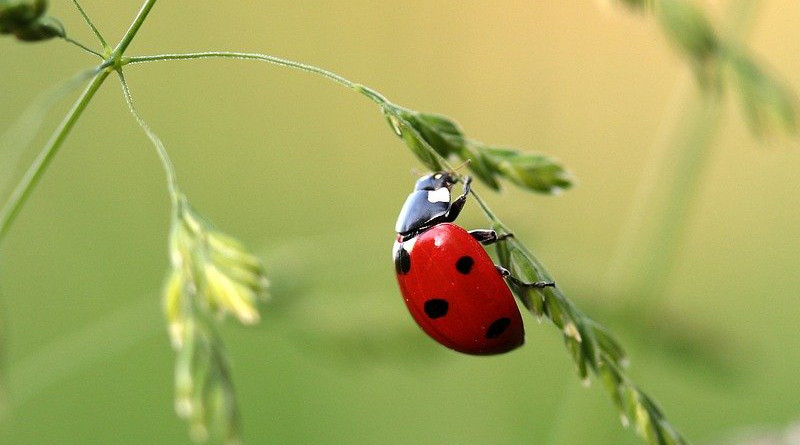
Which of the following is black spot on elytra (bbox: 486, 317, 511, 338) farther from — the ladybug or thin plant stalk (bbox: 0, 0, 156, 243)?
thin plant stalk (bbox: 0, 0, 156, 243)

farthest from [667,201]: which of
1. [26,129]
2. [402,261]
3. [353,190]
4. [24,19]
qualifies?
[353,190]

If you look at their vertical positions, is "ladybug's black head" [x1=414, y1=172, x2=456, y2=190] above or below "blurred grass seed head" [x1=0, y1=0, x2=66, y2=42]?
below

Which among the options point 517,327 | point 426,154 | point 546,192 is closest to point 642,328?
point 517,327

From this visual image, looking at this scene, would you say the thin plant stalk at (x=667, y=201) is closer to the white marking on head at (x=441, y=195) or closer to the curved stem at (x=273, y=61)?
the white marking on head at (x=441, y=195)

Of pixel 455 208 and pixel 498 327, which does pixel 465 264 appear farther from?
pixel 455 208

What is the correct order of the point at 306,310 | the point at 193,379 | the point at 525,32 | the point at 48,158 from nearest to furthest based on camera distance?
the point at 48,158, the point at 193,379, the point at 306,310, the point at 525,32

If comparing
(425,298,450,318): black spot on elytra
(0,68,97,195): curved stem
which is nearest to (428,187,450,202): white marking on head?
(425,298,450,318): black spot on elytra

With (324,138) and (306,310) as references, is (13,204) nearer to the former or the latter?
(306,310)
